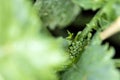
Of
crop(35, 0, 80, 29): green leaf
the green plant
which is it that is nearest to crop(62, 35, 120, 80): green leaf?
the green plant

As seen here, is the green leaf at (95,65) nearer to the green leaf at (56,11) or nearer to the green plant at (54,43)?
the green plant at (54,43)

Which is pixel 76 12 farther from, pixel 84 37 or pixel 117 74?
pixel 117 74

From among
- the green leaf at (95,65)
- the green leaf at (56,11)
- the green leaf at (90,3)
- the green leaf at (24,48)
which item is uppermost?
the green leaf at (56,11)

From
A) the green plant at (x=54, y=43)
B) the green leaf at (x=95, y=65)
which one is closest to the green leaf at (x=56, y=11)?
the green plant at (x=54, y=43)

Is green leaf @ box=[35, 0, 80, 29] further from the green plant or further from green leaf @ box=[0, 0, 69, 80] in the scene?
green leaf @ box=[0, 0, 69, 80]

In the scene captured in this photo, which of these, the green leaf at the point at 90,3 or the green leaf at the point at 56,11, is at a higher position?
the green leaf at the point at 56,11

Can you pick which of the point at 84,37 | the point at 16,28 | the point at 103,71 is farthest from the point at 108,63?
the point at 16,28

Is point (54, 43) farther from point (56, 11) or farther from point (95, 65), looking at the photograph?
point (56, 11)
